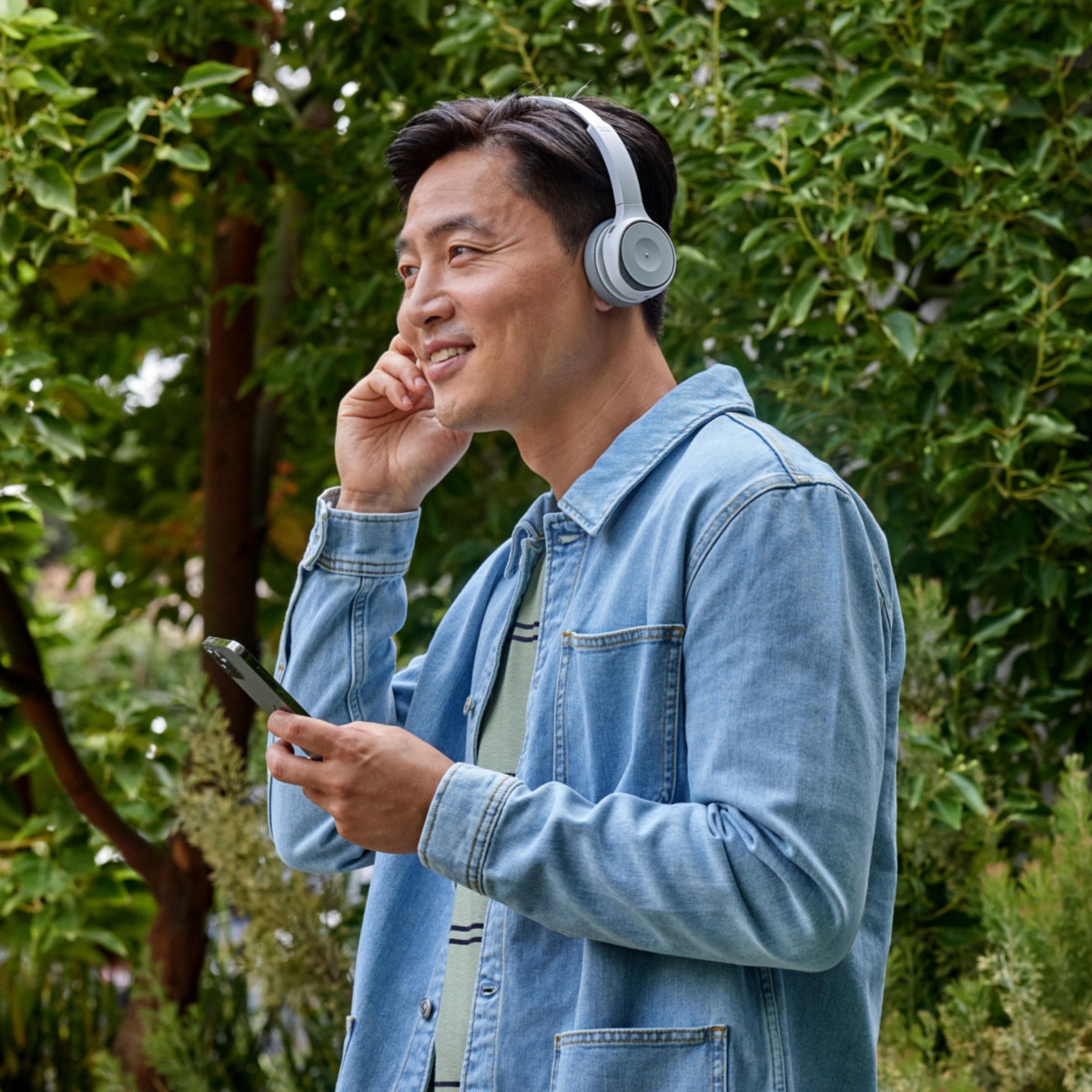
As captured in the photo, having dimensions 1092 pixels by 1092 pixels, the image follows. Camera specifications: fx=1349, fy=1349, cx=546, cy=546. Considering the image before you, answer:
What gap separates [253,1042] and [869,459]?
5.83ft

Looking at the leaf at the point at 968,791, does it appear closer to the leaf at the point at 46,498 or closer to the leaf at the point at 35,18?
the leaf at the point at 46,498

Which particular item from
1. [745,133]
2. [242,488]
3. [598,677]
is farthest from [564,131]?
[242,488]

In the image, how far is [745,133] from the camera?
217 centimetres

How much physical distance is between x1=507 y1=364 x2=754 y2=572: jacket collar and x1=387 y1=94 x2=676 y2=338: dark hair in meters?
0.12

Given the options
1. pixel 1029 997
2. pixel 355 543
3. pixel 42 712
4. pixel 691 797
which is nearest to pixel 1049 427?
pixel 1029 997

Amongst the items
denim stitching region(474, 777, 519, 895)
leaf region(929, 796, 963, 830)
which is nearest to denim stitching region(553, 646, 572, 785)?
denim stitching region(474, 777, 519, 895)

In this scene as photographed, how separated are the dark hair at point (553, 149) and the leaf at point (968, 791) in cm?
101

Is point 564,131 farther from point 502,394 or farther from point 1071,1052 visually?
point 1071,1052

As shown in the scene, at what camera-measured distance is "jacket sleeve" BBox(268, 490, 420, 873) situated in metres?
1.33

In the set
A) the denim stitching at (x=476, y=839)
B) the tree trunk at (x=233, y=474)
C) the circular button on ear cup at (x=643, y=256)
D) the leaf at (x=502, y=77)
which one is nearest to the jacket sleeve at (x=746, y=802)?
the denim stitching at (x=476, y=839)

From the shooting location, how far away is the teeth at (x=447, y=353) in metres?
1.18

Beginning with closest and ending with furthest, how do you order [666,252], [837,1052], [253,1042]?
[837,1052]
[666,252]
[253,1042]

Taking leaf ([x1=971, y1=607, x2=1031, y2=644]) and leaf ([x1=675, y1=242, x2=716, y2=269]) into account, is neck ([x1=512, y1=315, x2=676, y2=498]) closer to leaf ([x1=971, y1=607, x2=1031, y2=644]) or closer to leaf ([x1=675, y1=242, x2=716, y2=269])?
leaf ([x1=675, y1=242, x2=716, y2=269])

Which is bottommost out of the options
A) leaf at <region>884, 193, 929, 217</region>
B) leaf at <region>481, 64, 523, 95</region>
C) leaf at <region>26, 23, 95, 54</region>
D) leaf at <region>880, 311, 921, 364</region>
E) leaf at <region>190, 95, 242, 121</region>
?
leaf at <region>880, 311, 921, 364</region>
